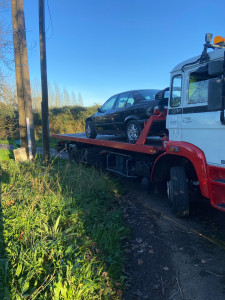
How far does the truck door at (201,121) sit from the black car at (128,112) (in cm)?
128

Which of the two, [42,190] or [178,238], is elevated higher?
[42,190]

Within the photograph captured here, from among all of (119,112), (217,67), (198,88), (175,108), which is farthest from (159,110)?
(217,67)

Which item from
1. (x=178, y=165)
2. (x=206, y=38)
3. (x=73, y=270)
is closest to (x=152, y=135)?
(x=178, y=165)

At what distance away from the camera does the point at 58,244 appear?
3070mm

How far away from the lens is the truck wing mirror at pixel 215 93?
344 cm

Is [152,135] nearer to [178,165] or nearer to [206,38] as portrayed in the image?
[178,165]

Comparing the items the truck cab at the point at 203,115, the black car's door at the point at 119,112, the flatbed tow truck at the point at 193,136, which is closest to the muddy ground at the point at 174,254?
the flatbed tow truck at the point at 193,136

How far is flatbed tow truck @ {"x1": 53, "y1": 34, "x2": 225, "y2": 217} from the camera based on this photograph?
12.0 feet

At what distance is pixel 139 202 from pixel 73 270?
131 inches

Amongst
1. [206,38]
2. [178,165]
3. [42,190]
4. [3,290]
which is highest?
[206,38]

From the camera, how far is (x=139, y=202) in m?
5.75

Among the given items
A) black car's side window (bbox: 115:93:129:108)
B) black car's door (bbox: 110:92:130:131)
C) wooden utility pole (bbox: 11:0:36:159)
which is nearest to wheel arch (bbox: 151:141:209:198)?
black car's door (bbox: 110:92:130:131)

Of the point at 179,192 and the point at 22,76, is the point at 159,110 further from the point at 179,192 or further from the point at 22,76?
the point at 22,76

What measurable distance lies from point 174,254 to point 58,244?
168 centimetres
